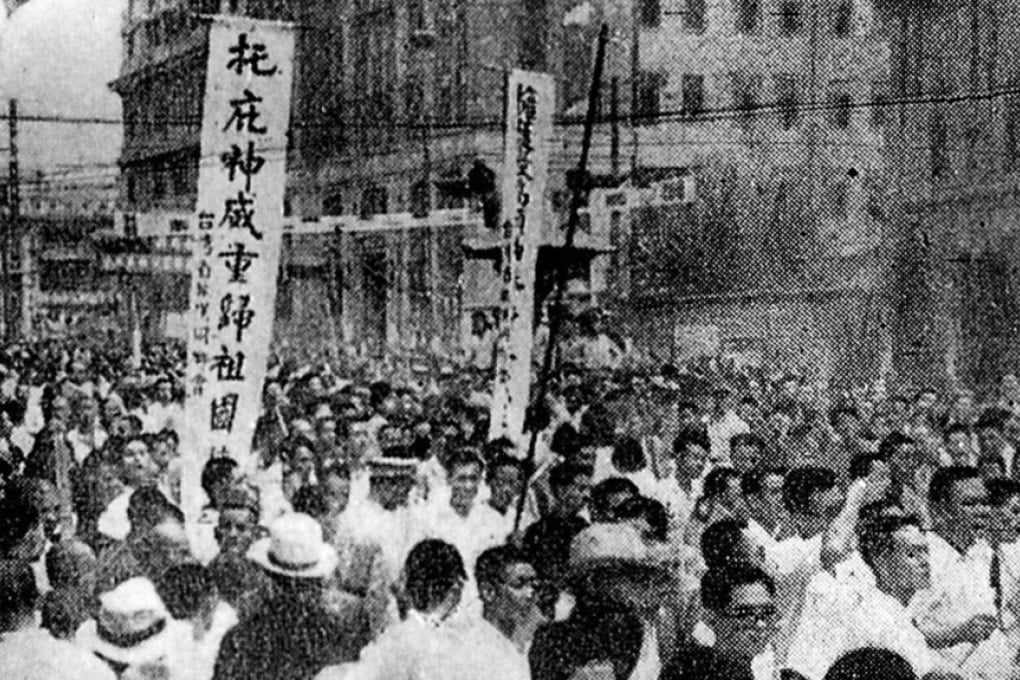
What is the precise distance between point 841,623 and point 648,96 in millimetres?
1782

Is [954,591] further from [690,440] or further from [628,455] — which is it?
[628,455]

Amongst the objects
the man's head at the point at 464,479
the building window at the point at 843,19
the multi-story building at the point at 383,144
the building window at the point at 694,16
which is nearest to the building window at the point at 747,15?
the building window at the point at 694,16

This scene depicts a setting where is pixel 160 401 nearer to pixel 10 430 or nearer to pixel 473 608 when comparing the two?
pixel 10 430

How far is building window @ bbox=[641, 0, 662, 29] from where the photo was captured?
3.64 m

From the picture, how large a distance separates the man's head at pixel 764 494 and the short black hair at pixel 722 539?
0.20 ft

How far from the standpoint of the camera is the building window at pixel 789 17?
145 inches

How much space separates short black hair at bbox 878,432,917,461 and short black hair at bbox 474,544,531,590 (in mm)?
1203

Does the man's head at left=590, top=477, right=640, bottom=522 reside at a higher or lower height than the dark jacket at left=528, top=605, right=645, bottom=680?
higher

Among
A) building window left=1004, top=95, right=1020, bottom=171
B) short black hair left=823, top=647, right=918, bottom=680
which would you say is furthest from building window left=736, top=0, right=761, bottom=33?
short black hair left=823, top=647, right=918, bottom=680

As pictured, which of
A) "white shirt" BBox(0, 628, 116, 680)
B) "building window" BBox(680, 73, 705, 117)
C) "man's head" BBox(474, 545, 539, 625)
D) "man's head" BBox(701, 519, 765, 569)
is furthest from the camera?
"building window" BBox(680, 73, 705, 117)

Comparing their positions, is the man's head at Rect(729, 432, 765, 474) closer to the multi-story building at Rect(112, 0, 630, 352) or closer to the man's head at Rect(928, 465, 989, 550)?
the man's head at Rect(928, 465, 989, 550)

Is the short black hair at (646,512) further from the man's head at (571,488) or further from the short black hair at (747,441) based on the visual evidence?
the short black hair at (747,441)

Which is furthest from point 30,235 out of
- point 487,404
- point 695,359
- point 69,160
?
point 695,359

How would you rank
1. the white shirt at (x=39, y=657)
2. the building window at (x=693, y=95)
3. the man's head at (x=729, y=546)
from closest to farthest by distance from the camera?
the white shirt at (x=39, y=657) < the man's head at (x=729, y=546) < the building window at (x=693, y=95)
